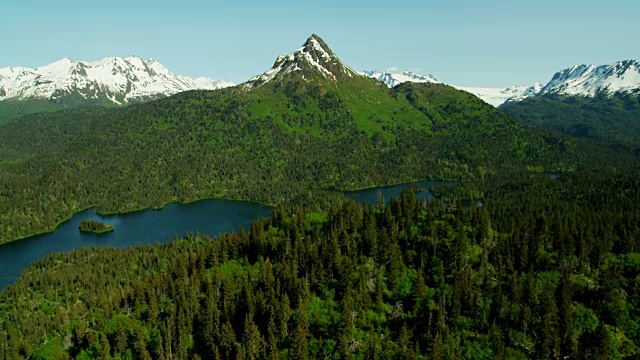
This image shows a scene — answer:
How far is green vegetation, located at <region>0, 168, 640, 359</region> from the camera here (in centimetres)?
11969

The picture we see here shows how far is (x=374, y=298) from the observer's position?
13900cm

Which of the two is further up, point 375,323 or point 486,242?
point 486,242

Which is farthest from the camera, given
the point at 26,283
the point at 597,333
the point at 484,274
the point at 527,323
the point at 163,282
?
the point at 26,283

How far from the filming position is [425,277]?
144 metres

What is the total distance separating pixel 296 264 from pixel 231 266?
111 feet

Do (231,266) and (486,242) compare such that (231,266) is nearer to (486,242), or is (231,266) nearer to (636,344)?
(486,242)

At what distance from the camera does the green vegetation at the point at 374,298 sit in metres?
120

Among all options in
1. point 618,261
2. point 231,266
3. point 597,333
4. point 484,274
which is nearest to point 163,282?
point 231,266

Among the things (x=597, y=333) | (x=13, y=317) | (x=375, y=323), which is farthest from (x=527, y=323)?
(x=13, y=317)

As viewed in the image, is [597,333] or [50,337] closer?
[597,333]

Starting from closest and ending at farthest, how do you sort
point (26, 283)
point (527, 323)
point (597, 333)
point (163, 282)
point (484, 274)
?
point (597, 333)
point (527, 323)
point (484, 274)
point (163, 282)
point (26, 283)

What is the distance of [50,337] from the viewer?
6142 inches

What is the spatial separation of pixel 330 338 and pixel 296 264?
109ft

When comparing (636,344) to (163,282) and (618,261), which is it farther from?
(163,282)
